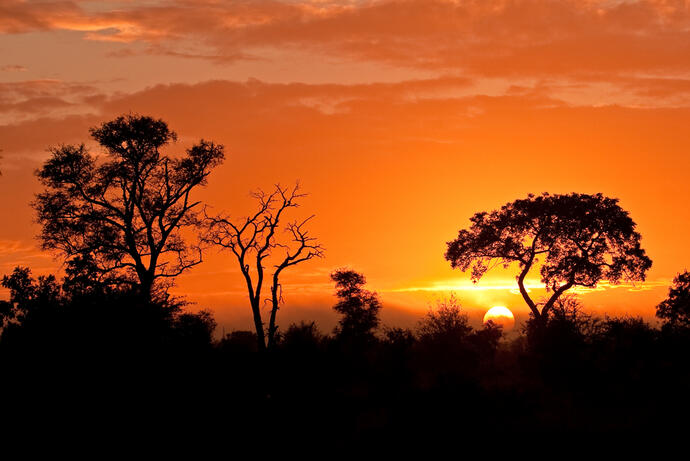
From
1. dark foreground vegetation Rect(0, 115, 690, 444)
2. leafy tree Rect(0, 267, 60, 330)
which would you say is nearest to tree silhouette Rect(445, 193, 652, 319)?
dark foreground vegetation Rect(0, 115, 690, 444)

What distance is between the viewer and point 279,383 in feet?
153

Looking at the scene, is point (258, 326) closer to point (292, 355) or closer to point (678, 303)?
point (292, 355)

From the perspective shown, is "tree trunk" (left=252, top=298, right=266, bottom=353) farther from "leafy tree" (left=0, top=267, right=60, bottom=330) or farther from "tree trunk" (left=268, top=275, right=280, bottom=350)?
"leafy tree" (left=0, top=267, right=60, bottom=330)

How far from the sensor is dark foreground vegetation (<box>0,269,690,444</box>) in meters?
33.0

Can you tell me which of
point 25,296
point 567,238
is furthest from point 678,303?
point 25,296

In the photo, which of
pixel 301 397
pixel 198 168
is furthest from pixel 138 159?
pixel 301 397

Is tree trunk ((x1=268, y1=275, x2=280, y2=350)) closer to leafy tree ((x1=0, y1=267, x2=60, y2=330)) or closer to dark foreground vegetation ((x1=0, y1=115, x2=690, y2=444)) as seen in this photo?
dark foreground vegetation ((x1=0, y1=115, x2=690, y2=444))

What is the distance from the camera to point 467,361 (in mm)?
57750

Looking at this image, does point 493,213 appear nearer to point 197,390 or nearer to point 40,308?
point 197,390

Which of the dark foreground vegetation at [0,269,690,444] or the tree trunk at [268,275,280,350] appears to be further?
the tree trunk at [268,275,280,350]

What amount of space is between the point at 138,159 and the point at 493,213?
99.2ft

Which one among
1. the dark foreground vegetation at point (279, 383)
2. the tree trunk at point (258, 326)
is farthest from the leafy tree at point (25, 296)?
the tree trunk at point (258, 326)

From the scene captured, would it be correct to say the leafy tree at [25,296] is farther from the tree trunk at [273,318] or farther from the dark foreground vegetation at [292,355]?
the tree trunk at [273,318]

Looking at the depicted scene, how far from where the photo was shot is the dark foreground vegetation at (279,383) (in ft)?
108
